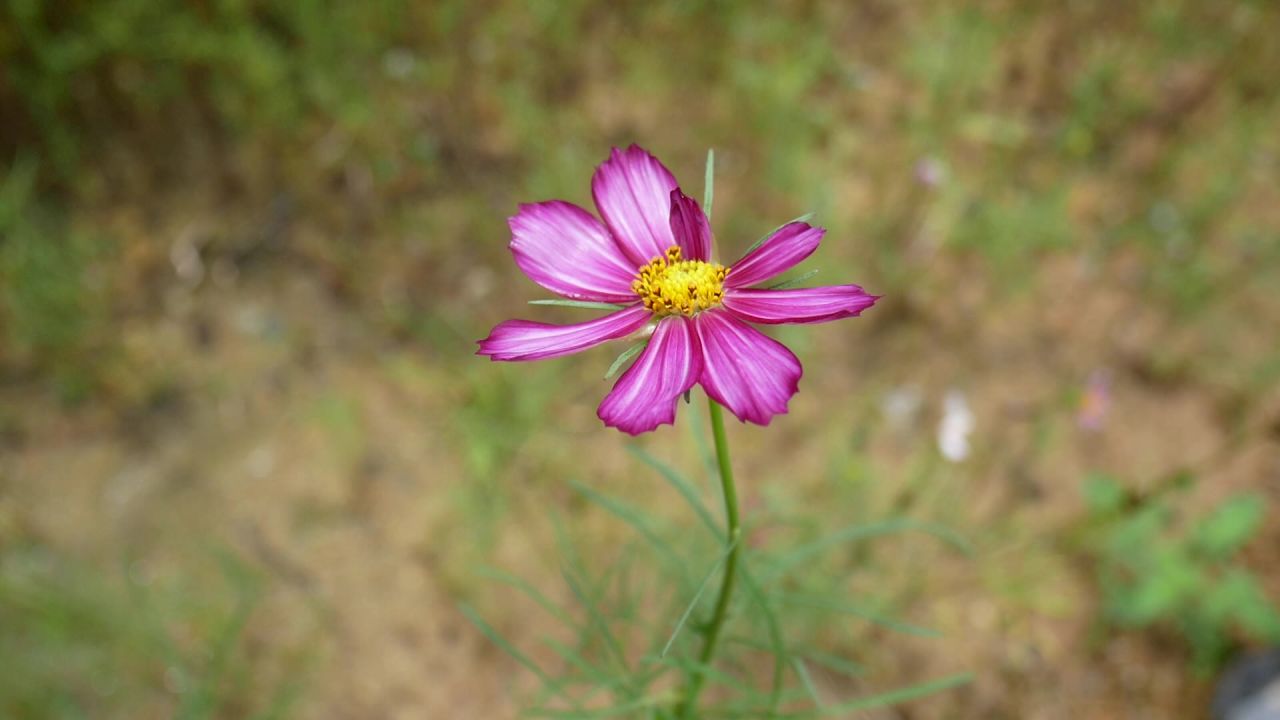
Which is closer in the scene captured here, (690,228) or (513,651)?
(690,228)

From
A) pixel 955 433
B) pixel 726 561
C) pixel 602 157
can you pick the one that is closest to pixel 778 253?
pixel 726 561

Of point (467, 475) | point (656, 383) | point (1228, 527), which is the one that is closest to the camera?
point (656, 383)

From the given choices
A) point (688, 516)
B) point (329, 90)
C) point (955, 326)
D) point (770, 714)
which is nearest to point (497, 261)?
point (329, 90)

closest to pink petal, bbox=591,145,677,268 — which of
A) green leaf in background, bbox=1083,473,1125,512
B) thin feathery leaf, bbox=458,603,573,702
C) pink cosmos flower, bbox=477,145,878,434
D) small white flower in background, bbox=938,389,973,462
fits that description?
pink cosmos flower, bbox=477,145,878,434

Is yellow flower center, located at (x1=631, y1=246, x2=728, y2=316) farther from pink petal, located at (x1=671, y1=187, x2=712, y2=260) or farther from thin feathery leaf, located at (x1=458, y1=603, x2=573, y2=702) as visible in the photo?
thin feathery leaf, located at (x1=458, y1=603, x2=573, y2=702)

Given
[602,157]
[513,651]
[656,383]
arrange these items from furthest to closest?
1. [602,157]
2. [513,651]
3. [656,383]

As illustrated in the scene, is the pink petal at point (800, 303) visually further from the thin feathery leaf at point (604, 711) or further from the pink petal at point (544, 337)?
the thin feathery leaf at point (604, 711)

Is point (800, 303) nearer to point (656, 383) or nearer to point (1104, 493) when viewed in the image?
point (656, 383)
